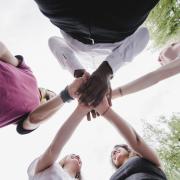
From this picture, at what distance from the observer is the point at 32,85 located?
10.6 feet

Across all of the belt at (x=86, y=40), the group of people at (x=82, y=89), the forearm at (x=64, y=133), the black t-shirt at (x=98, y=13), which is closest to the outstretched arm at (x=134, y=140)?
the group of people at (x=82, y=89)

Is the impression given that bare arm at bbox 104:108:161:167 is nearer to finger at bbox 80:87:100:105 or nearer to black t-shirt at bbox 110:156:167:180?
black t-shirt at bbox 110:156:167:180

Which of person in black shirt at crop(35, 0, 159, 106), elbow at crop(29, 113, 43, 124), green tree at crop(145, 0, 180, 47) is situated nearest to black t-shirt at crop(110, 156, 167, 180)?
elbow at crop(29, 113, 43, 124)

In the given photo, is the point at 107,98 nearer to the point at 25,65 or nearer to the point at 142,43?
the point at 142,43

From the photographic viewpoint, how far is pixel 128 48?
104 inches

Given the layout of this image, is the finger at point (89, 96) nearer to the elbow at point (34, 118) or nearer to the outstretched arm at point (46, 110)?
the outstretched arm at point (46, 110)

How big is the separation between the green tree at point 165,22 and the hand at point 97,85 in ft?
22.5

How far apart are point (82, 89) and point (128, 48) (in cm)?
62

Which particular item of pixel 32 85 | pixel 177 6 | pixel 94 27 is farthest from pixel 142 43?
pixel 177 6

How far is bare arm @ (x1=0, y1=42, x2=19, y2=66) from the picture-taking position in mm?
2717

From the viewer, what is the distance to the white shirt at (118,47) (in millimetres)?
2586

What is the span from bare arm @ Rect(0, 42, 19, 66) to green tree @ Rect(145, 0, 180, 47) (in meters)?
6.83

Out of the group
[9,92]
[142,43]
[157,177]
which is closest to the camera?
[157,177]

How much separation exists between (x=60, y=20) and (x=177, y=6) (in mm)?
7797
